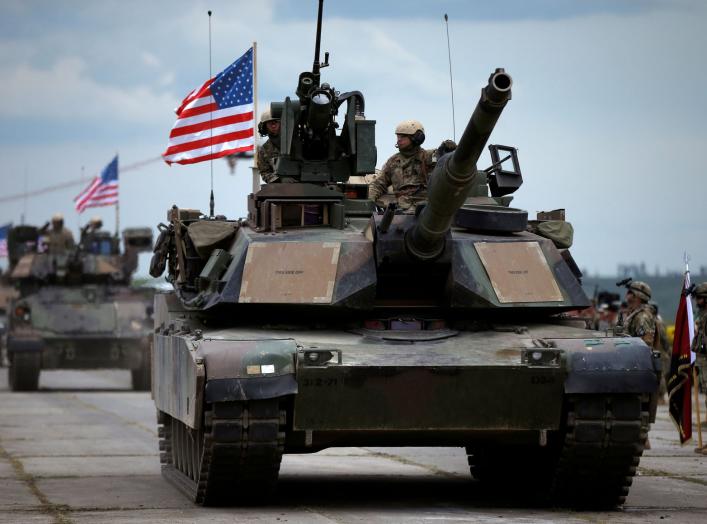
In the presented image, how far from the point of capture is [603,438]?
41.1 ft

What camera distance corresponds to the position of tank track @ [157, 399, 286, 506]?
12289mm

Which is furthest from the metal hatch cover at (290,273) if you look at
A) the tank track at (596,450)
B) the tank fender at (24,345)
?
the tank fender at (24,345)

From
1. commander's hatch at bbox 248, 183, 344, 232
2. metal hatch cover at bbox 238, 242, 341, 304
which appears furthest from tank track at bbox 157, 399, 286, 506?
commander's hatch at bbox 248, 183, 344, 232

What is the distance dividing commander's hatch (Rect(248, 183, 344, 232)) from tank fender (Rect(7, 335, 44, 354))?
728 inches

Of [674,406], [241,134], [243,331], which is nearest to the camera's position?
[243,331]

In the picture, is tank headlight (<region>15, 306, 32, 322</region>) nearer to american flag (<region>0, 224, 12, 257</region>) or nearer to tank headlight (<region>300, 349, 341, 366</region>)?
american flag (<region>0, 224, 12, 257</region>)

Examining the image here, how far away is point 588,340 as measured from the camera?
504 inches

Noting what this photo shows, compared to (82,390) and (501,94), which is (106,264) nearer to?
(82,390)

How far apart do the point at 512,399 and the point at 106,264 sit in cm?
2381

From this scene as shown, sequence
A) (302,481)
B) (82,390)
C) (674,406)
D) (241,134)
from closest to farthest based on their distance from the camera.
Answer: (302,481)
(674,406)
(241,134)
(82,390)

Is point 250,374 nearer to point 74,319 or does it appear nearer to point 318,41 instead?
point 318,41

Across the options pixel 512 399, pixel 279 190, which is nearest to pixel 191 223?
pixel 279 190

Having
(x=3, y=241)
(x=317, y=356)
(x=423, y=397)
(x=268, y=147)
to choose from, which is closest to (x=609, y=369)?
(x=423, y=397)

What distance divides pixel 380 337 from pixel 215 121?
23.7 ft
